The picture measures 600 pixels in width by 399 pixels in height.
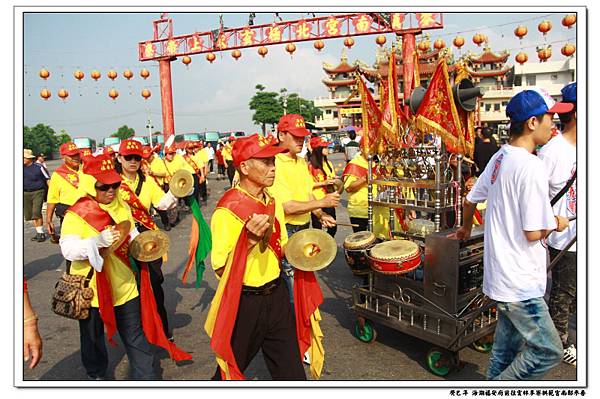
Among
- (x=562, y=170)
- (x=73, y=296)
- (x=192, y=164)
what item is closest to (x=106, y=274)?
(x=73, y=296)

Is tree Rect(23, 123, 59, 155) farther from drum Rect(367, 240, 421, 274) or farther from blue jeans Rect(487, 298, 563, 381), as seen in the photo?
blue jeans Rect(487, 298, 563, 381)

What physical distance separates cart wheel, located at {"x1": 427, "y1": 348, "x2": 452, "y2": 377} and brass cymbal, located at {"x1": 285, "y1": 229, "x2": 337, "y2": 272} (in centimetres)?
128

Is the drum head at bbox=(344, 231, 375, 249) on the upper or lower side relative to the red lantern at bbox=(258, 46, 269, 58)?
lower

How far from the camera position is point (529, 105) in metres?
2.52

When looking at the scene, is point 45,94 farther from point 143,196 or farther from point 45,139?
point 45,139

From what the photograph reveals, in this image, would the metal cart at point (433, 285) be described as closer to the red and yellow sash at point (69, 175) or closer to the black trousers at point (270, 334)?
the black trousers at point (270, 334)

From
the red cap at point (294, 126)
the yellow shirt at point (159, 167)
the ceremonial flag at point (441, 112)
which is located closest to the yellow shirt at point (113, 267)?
the red cap at point (294, 126)

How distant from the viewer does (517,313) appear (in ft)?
8.33

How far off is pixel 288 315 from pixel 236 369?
45 centimetres

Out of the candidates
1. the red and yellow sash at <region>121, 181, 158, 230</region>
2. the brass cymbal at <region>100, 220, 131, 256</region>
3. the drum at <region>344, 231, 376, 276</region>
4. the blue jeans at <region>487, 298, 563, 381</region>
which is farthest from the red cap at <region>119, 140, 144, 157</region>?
the blue jeans at <region>487, 298, 563, 381</region>

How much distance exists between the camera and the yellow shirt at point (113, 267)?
3115mm

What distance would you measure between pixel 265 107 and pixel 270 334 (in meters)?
62.3

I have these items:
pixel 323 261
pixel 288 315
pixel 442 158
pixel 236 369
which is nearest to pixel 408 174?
pixel 442 158

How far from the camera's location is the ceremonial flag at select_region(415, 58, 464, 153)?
3.88 meters
